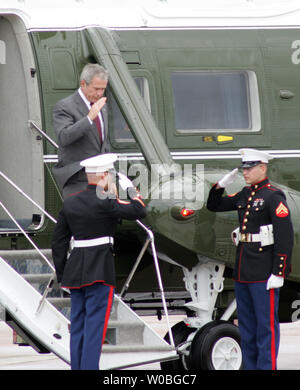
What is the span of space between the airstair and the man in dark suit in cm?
49

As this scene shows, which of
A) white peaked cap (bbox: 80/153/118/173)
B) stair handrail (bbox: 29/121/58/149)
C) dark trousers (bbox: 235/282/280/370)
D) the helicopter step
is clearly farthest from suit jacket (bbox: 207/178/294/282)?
stair handrail (bbox: 29/121/58/149)

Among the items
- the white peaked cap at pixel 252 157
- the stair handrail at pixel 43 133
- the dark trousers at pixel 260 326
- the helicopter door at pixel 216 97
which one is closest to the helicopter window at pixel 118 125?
the helicopter door at pixel 216 97

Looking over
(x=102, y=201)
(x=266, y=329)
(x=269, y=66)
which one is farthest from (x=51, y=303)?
(x=269, y=66)

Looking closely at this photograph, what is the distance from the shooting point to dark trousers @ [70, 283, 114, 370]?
8.49 meters

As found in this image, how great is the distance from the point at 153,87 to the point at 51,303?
8.49ft

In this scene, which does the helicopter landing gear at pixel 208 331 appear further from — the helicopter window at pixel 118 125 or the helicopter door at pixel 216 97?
the helicopter window at pixel 118 125

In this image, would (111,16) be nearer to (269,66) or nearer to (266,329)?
(269,66)

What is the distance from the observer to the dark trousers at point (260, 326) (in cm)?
888

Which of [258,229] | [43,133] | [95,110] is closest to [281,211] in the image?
[258,229]

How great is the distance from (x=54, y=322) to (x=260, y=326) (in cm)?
179

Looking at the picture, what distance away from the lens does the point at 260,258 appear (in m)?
8.95

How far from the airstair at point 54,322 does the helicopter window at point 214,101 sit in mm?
1796

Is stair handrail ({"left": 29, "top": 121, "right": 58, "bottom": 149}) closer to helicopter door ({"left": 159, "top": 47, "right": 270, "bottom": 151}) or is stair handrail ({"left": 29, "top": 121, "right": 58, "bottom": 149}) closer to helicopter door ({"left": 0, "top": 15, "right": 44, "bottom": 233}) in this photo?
helicopter door ({"left": 0, "top": 15, "right": 44, "bottom": 233})

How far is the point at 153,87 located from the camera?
10750 mm
